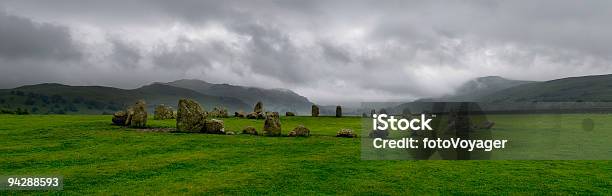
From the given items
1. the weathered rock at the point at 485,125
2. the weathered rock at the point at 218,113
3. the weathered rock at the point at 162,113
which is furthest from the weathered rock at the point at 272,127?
the weathered rock at the point at 218,113

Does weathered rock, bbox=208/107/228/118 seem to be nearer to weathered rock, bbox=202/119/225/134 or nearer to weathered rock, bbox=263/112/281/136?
weathered rock, bbox=202/119/225/134

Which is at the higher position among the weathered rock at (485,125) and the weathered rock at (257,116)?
the weathered rock at (257,116)

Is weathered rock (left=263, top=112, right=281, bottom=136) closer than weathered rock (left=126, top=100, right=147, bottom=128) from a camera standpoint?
Yes

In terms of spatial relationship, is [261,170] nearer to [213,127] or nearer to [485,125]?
[213,127]

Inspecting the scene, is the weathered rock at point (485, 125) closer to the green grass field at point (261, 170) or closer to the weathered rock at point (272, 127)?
the green grass field at point (261, 170)

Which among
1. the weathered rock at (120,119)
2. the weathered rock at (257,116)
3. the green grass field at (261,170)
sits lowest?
the green grass field at (261,170)

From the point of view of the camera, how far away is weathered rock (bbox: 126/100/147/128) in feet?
142


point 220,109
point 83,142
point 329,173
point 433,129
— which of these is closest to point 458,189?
point 329,173

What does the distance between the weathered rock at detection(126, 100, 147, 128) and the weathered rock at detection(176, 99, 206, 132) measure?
4738 millimetres

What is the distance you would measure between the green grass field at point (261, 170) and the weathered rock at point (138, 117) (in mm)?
9440

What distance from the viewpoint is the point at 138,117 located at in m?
43.3

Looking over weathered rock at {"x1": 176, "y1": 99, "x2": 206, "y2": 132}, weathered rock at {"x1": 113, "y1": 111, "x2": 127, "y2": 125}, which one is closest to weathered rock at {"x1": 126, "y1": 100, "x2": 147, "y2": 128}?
weathered rock at {"x1": 113, "y1": 111, "x2": 127, "y2": 125}

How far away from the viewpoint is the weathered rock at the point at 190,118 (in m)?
40.3

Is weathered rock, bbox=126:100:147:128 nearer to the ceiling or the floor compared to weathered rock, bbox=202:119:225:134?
nearer to the ceiling
